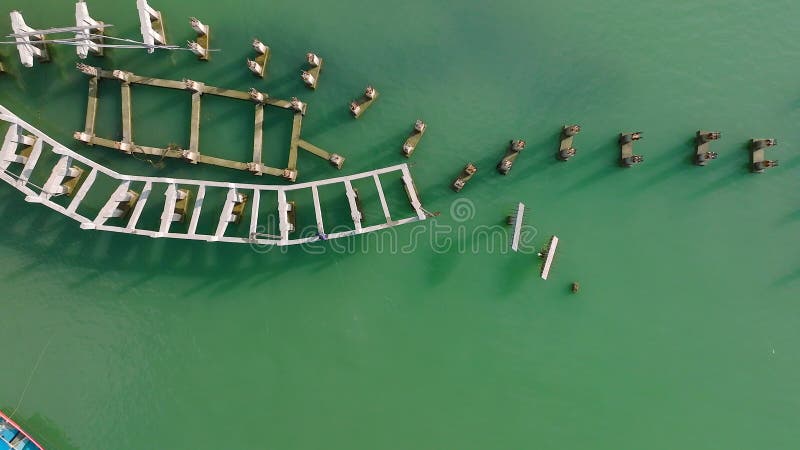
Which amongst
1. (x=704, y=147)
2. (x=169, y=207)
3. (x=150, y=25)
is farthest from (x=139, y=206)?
(x=704, y=147)

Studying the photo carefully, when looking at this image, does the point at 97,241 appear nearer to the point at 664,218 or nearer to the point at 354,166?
the point at 354,166

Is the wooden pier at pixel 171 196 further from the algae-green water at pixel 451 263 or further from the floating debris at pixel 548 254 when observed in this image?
the floating debris at pixel 548 254

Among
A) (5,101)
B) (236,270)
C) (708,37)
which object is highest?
(708,37)

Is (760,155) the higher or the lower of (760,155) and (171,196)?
the higher

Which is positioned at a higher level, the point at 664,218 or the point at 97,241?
the point at 664,218

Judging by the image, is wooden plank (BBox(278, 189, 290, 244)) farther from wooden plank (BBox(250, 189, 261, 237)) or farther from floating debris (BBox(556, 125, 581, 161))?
floating debris (BBox(556, 125, 581, 161))

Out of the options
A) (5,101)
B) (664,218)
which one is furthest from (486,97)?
(5,101)

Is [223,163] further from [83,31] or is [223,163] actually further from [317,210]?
[83,31]
